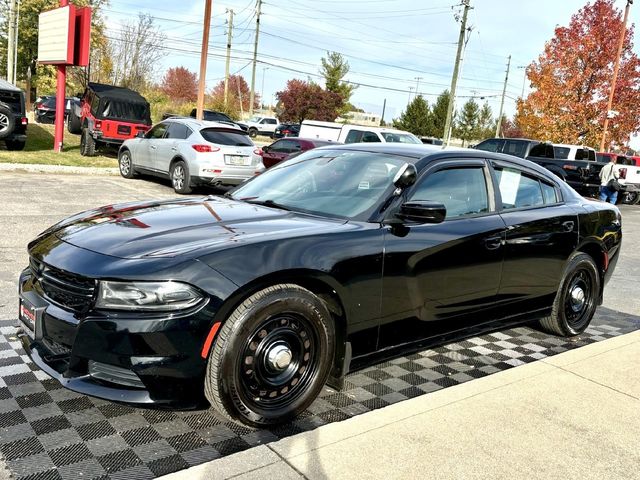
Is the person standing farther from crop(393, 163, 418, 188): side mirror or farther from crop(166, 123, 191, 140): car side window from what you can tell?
crop(393, 163, 418, 188): side mirror

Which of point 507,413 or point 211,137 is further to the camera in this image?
point 211,137

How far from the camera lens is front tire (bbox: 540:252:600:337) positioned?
5023mm

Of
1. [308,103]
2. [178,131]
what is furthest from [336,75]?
[178,131]

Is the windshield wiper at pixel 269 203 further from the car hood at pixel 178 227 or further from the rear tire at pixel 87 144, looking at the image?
the rear tire at pixel 87 144

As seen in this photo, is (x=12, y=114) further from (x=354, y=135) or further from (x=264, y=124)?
(x=264, y=124)

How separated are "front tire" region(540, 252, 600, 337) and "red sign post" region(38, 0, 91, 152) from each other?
15290 millimetres

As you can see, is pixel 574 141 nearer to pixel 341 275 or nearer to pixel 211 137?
pixel 211 137

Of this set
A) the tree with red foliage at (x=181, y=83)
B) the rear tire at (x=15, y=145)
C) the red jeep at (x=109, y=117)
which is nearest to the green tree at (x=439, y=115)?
the tree with red foliage at (x=181, y=83)

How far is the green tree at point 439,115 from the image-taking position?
63.0 metres

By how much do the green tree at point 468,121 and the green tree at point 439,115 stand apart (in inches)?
400

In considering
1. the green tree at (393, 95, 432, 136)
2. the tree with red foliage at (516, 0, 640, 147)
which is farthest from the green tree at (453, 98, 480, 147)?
the tree with red foliage at (516, 0, 640, 147)

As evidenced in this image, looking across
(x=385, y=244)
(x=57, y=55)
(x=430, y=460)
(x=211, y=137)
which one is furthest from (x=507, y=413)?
(x=57, y=55)

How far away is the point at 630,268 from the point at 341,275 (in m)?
7.33

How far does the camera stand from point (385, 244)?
3.57 metres
